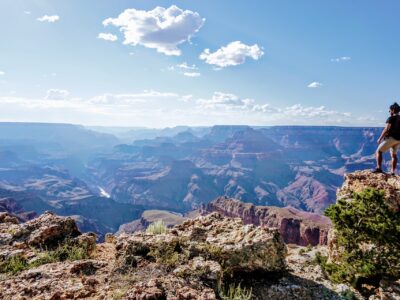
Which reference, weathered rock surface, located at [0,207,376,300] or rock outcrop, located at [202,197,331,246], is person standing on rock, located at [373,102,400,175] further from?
rock outcrop, located at [202,197,331,246]

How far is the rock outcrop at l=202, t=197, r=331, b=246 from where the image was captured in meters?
86.8

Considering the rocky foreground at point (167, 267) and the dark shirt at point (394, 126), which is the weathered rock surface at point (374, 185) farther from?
the dark shirt at point (394, 126)

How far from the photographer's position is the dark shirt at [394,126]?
35.6 feet

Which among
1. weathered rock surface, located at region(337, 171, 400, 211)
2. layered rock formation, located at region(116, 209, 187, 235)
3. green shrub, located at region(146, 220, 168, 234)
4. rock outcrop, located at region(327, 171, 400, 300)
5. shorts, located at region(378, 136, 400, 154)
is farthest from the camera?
layered rock formation, located at region(116, 209, 187, 235)

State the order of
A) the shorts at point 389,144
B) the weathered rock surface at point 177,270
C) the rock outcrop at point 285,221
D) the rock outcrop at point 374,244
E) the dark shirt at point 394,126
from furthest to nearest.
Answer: the rock outcrop at point 285,221 → the shorts at point 389,144 → the dark shirt at point 394,126 → the rock outcrop at point 374,244 → the weathered rock surface at point 177,270

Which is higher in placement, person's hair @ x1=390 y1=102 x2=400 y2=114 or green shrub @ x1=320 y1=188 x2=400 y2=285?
person's hair @ x1=390 y1=102 x2=400 y2=114

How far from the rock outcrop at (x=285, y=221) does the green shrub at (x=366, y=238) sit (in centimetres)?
5477

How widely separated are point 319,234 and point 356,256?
8577 centimetres

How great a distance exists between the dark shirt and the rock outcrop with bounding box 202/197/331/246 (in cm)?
5260

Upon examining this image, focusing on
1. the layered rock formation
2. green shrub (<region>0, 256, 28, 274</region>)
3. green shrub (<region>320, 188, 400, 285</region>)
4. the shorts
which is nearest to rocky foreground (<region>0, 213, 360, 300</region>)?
green shrub (<region>0, 256, 28, 274</region>)

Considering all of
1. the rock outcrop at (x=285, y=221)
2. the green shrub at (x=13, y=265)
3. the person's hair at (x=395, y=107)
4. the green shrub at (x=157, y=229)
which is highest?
the person's hair at (x=395, y=107)

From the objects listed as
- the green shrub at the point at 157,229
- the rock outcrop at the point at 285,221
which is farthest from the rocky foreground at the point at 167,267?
the rock outcrop at the point at 285,221

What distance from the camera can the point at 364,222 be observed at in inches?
311

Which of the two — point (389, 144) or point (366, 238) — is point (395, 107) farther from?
point (366, 238)
